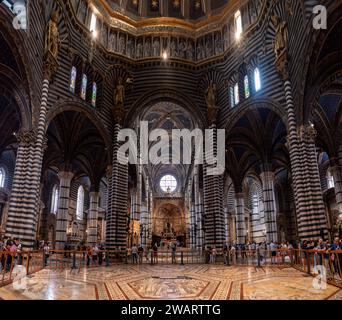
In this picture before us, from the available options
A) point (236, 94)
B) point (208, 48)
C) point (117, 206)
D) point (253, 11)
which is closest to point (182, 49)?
point (208, 48)

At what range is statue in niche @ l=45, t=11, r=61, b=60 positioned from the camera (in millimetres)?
18578

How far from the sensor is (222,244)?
23.5 m

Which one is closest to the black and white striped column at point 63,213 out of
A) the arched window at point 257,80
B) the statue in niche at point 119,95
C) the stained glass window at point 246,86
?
the statue in niche at point 119,95

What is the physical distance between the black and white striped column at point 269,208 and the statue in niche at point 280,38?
1188cm

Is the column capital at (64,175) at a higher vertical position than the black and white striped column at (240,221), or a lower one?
higher

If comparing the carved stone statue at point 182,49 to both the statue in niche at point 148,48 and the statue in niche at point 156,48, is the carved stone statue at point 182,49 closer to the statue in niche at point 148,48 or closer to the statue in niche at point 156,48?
the statue in niche at point 156,48

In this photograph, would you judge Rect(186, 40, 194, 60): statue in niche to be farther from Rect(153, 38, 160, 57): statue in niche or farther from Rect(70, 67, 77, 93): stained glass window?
Rect(70, 67, 77, 93): stained glass window

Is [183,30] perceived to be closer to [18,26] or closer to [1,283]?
[18,26]

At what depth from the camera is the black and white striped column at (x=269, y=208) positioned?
25.5 m

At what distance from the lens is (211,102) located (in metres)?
25.9

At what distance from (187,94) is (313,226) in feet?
54.7

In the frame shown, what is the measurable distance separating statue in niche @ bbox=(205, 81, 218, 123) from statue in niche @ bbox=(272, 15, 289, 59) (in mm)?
7437

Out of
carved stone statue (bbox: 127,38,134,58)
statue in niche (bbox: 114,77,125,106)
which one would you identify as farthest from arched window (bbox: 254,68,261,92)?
carved stone statue (bbox: 127,38,134,58)
